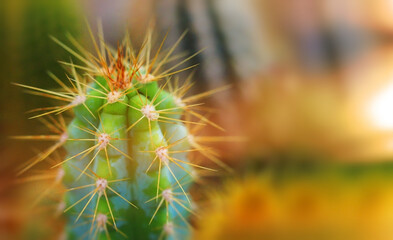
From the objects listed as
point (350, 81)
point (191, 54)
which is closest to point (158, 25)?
point (191, 54)

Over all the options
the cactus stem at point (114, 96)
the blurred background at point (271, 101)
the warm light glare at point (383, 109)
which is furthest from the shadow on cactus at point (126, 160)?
the warm light glare at point (383, 109)

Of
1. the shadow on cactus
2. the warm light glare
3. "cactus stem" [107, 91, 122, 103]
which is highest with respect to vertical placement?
the warm light glare

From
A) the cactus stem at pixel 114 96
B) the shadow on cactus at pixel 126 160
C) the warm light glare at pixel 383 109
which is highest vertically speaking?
the warm light glare at pixel 383 109

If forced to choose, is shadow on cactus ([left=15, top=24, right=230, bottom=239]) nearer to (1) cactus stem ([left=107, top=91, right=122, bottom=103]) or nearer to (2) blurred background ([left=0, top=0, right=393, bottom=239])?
(1) cactus stem ([left=107, top=91, right=122, bottom=103])

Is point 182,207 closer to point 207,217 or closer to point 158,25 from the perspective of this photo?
point 207,217

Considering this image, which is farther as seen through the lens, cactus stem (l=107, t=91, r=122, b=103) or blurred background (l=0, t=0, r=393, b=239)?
blurred background (l=0, t=0, r=393, b=239)

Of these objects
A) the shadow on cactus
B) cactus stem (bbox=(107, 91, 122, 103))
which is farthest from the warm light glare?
cactus stem (bbox=(107, 91, 122, 103))

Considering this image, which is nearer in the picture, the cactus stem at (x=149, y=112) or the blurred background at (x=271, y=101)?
the cactus stem at (x=149, y=112)

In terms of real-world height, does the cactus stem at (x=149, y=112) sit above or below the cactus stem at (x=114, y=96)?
below

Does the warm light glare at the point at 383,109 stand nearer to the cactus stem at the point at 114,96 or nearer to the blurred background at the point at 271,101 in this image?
the blurred background at the point at 271,101
